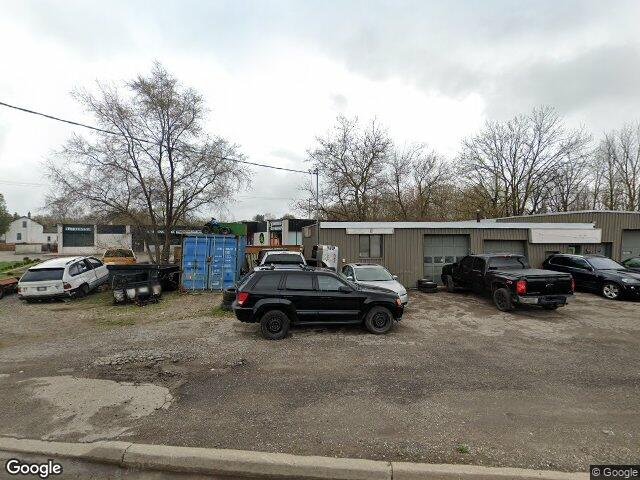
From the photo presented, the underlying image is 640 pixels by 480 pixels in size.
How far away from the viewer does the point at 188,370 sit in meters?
5.45

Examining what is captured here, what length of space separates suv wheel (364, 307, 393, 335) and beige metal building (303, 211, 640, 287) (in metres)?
7.04

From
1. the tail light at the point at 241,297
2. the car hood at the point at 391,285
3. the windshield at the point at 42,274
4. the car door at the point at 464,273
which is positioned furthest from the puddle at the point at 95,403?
the car door at the point at 464,273

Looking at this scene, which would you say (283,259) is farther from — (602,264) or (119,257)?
(119,257)

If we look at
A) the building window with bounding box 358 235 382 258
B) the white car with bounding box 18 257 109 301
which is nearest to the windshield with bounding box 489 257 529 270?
the building window with bounding box 358 235 382 258

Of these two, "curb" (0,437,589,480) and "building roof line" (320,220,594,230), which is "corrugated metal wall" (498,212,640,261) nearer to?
"building roof line" (320,220,594,230)

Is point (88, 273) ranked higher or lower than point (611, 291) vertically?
higher

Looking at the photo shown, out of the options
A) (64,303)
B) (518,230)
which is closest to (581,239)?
(518,230)

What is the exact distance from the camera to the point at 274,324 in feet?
23.6

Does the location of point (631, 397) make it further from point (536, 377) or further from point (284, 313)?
point (284, 313)

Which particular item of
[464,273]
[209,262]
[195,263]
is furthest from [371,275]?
[195,263]

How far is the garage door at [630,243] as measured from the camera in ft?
58.4

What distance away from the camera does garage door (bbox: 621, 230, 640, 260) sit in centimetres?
1780

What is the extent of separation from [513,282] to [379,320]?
481cm

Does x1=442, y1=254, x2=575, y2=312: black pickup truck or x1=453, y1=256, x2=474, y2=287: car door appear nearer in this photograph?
x1=442, y1=254, x2=575, y2=312: black pickup truck
